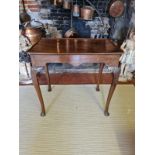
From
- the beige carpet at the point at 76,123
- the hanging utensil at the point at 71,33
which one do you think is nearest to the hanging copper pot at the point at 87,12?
the hanging utensil at the point at 71,33

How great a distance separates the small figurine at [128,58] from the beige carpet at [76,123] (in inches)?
11.9

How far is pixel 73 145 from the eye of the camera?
5.87ft

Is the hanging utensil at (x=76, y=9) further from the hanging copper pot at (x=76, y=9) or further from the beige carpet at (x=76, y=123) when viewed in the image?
the beige carpet at (x=76, y=123)

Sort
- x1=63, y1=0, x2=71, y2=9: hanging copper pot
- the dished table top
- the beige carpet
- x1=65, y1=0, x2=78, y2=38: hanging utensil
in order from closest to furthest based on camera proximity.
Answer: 1. the beige carpet
2. the dished table top
3. x1=63, y1=0, x2=71, y2=9: hanging copper pot
4. x1=65, y1=0, x2=78, y2=38: hanging utensil

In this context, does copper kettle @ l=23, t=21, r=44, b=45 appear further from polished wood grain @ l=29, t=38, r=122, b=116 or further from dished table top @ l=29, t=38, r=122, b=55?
polished wood grain @ l=29, t=38, r=122, b=116

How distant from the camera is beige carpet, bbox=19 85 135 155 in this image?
1769 mm

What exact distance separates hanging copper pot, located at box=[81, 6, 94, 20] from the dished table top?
77 cm

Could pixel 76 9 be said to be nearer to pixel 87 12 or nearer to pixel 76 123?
pixel 87 12

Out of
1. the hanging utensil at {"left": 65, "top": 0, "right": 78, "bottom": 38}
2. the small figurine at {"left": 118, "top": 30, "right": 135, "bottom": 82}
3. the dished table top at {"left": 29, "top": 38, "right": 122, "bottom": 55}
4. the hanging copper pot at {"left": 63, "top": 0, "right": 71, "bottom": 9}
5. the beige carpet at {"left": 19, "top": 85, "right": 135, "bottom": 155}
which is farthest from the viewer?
the hanging utensil at {"left": 65, "top": 0, "right": 78, "bottom": 38}

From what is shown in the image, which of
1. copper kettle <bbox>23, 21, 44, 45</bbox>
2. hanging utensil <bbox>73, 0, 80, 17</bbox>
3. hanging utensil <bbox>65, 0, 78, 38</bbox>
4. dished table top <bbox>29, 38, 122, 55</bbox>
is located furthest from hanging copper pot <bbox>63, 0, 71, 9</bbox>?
dished table top <bbox>29, 38, 122, 55</bbox>

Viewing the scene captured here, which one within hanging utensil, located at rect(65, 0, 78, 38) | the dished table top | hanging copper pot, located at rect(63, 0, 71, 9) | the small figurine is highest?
hanging copper pot, located at rect(63, 0, 71, 9)
